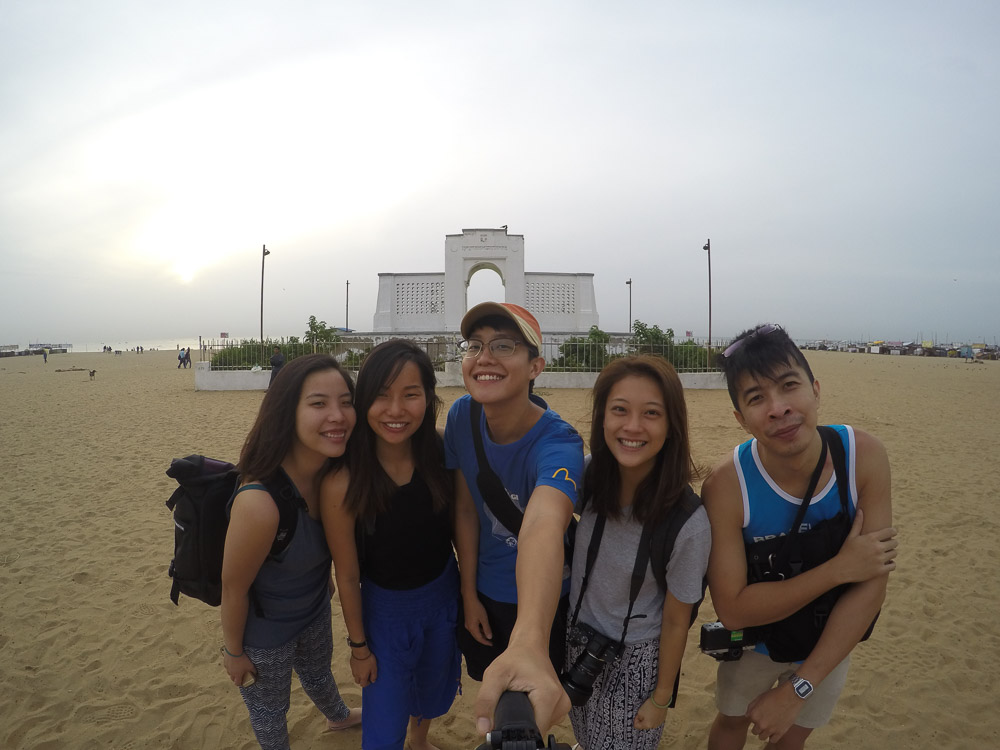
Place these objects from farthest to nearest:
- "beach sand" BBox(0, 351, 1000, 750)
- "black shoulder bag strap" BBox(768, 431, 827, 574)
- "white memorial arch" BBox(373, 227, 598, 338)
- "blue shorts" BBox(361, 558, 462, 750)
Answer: "white memorial arch" BBox(373, 227, 598, 338) < "beach sand" BBox(0, 351, 1000, 750) < "blue shorts" BBox(361, 558, 462, 750) < "black shoulder bag strap" BBox(768, 431, 827, 574)

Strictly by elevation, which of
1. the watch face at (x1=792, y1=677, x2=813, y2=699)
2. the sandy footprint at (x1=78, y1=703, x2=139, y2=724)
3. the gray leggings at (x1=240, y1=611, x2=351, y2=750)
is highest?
the watch face at (x1=792, y1=677, x2=813, y2=699)

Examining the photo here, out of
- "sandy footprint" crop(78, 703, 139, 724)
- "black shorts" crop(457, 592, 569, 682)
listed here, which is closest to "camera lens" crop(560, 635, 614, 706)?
"black shorts" crop(457, 592, 569, 682)

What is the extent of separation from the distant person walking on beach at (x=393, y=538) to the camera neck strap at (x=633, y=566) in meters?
0.61

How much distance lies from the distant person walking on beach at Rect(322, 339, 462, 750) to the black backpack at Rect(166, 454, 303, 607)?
15 centimetres

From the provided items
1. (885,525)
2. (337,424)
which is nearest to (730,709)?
(885,525)

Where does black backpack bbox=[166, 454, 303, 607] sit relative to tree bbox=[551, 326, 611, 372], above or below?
below

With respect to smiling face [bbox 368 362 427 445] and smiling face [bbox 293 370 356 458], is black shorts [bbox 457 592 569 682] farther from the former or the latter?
smiling face [bbox 293 370 356 458]

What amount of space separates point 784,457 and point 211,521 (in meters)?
2.13

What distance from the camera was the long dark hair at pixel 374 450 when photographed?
6.31 ft

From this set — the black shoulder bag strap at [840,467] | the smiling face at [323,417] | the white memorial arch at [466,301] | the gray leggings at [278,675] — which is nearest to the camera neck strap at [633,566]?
the black shoulder bag strap at [840,467]

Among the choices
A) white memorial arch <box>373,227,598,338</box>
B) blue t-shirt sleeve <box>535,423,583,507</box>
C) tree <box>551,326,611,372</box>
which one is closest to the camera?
blue t-shirt sleeve <box>535,423,583,507</box>

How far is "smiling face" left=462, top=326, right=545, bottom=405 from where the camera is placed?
177 centimetres

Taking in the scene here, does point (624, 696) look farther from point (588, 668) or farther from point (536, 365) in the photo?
point (536, 365)

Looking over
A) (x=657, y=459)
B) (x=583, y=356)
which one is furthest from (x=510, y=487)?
(x=583, y=356)
